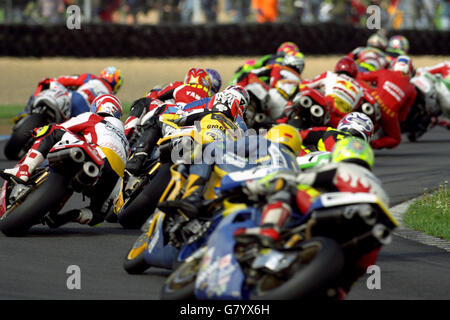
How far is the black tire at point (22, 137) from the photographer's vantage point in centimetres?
1472

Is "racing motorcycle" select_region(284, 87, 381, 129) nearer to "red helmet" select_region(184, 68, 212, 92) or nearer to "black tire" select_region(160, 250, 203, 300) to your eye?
"red helmet" select_region(184, 68, 212, 92)

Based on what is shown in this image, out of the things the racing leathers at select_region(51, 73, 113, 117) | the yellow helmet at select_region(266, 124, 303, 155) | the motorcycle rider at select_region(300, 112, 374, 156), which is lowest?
the racing leathers at select_region(51, 73, 113, 117)

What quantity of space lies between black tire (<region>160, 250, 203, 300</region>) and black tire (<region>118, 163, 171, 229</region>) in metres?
2.55

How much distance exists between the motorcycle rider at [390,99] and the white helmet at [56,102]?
14.0 ft

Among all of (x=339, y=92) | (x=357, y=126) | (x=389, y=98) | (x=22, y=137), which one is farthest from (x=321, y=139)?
(x=389, y=98)

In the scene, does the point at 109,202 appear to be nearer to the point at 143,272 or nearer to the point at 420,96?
the point at 143,272

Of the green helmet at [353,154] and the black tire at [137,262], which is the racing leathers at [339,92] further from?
the green helmet at [353,154]

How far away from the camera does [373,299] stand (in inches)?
283

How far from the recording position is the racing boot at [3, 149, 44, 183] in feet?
31.3

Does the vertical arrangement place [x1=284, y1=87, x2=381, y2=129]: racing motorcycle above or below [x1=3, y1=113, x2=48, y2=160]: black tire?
above

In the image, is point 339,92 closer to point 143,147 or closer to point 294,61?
point 294,61

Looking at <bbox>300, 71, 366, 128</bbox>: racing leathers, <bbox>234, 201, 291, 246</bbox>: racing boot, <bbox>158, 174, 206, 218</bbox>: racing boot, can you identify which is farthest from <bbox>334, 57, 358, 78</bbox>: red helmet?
<bbox>234, 201, 291, 246</bbox>: racing boot

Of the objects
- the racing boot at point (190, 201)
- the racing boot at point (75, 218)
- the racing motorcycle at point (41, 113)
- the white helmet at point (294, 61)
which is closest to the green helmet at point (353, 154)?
the racing boot at point (190, 201)

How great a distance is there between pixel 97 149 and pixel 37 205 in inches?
41.8
